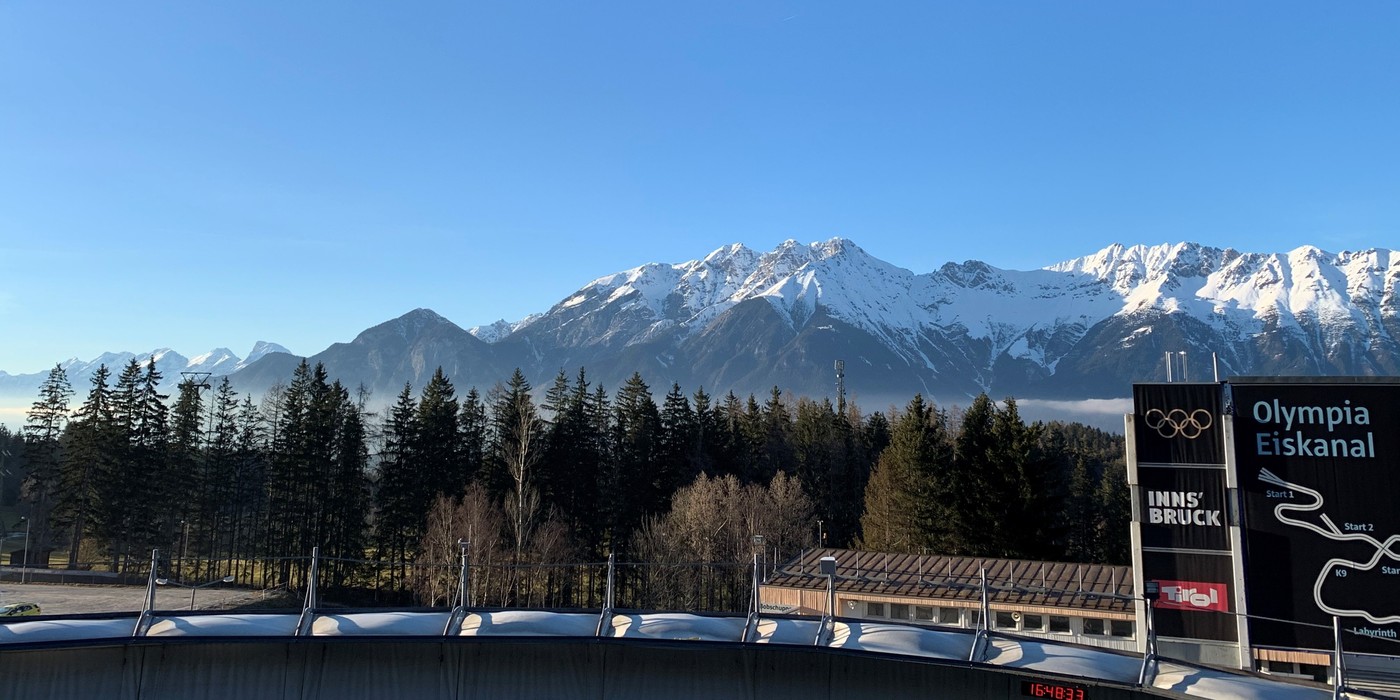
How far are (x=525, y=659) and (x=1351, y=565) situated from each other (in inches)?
783

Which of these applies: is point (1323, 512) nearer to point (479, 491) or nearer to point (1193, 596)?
point (1193, 596)

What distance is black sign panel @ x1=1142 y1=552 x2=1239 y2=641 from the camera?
22828mm

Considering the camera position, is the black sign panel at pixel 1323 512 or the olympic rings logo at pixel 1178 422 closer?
the black sign panel at pixel 1323 512

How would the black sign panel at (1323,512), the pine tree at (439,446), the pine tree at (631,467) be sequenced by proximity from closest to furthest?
the black sign panel at (1323,512)
the pine tree at (439,446)
the pine tree at (631,467)

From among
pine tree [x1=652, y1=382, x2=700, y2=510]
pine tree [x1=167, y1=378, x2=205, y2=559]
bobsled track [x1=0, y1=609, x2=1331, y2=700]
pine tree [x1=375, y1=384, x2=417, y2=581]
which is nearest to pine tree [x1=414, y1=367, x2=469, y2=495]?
pine tree [x1=375, y1=384, x2=417, y2=581]

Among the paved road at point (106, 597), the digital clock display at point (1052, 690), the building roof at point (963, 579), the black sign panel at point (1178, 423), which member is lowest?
the paved road at point (106, 597)

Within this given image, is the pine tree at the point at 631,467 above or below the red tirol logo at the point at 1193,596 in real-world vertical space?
above

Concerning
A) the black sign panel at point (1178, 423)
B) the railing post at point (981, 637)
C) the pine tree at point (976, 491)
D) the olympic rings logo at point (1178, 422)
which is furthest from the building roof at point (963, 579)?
the railing post at point (981, 637)

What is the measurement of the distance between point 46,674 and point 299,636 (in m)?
3.95

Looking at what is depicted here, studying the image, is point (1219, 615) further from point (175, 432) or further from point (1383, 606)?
point (175, 432)

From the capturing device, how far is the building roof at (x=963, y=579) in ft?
96.6

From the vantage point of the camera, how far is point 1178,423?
2381 cm

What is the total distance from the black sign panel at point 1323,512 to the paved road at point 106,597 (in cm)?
4282

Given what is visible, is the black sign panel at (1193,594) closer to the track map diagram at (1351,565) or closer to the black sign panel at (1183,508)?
the black sign panel at (1183,508)
